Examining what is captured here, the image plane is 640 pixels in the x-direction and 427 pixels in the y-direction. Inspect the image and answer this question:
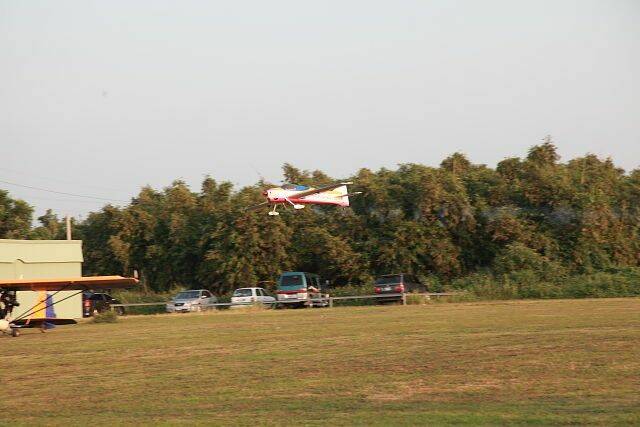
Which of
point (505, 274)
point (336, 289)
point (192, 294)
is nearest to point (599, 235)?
point (505, 274)

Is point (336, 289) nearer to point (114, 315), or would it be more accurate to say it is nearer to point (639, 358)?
point (114, 315)

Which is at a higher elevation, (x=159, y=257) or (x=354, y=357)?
(x=159, y=257)

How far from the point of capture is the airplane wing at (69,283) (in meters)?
23.7

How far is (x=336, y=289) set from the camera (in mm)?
43562

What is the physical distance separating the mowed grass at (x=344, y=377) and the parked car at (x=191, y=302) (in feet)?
59.9

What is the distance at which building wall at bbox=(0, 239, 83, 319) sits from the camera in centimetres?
3058

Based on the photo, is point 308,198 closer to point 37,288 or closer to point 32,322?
point 37,288

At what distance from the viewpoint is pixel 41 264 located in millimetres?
31766

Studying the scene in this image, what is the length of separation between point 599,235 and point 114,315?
24937 mm

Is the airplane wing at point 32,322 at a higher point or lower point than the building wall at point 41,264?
lower

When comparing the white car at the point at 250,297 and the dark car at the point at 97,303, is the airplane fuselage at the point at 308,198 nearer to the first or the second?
the white car at the point at 250,297

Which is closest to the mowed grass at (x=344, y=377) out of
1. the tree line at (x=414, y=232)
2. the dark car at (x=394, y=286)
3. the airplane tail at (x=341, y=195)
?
the dark car at (x=394, y=286)

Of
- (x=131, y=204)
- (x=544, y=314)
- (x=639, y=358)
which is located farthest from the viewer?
(x=131, y=204)

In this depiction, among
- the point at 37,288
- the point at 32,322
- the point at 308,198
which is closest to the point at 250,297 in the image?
the point at 308,198
